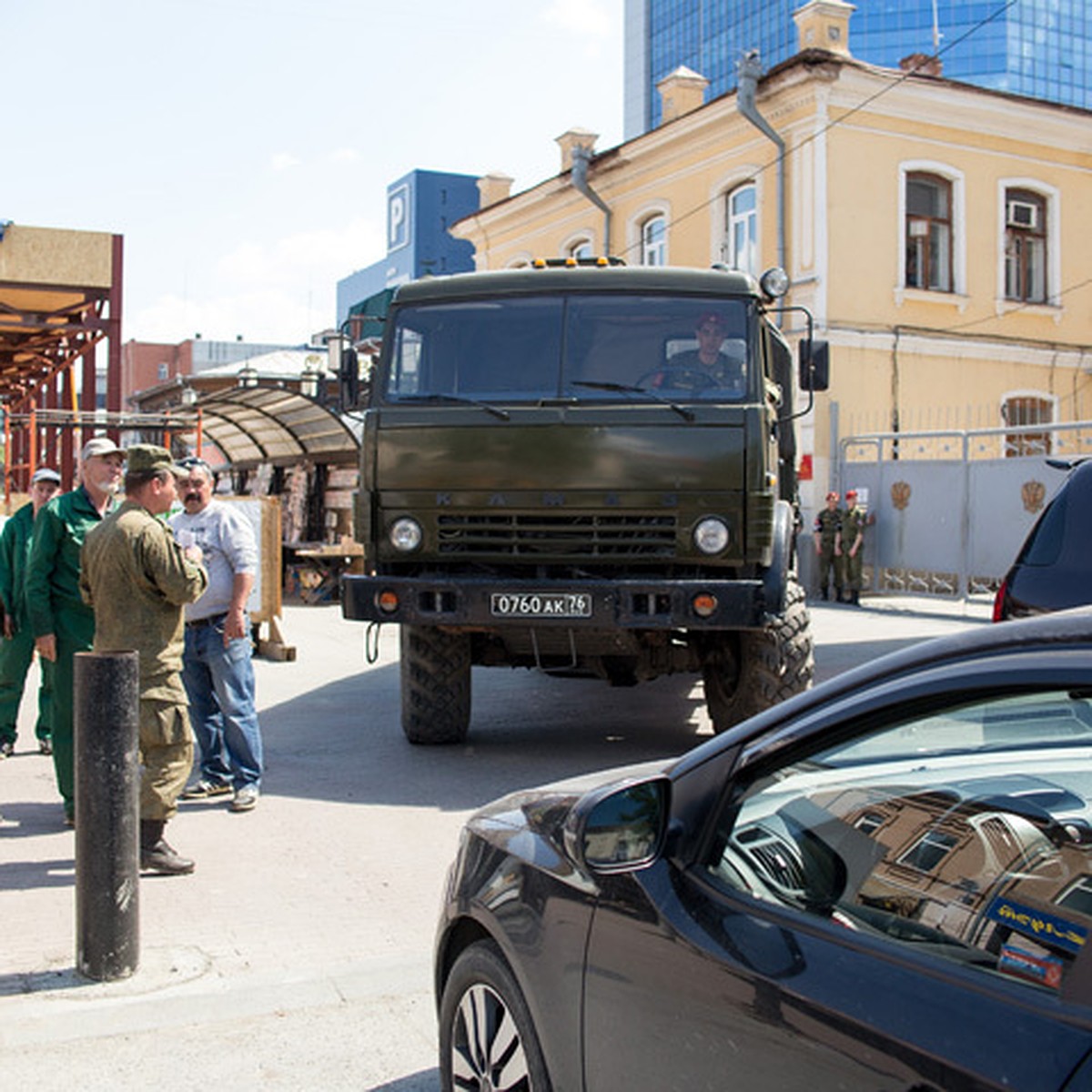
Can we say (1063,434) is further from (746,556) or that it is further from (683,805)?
(683,805)

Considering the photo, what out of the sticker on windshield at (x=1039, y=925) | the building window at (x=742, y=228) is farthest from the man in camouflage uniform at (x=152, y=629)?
the building window at (x=742, y=228)

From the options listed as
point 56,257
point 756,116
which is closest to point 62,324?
point 56,257

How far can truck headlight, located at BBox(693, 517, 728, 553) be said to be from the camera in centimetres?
727

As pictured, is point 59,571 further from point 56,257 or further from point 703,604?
point 56,257

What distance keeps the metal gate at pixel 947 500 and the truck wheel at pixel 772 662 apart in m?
9.00

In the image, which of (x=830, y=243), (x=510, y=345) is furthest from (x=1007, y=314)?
(x=510, y=345)

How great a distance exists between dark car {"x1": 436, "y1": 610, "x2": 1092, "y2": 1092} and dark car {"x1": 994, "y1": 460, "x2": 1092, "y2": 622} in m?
4.05

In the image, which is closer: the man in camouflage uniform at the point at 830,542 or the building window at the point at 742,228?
the man in camouflage uniform at the point at 830,542

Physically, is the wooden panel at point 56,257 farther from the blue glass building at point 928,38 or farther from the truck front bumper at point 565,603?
the blue glass building at point 928,38

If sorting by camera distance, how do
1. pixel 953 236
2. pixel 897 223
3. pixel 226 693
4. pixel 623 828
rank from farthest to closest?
1. pixel 953 236
2. pixel 897 223
3. pixel 226 693
4. pixel 623 828

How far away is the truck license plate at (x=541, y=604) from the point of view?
7242 millimetres

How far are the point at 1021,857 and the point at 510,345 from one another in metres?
5.98

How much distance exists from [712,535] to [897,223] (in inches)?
647

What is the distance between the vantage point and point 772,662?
7566mm
